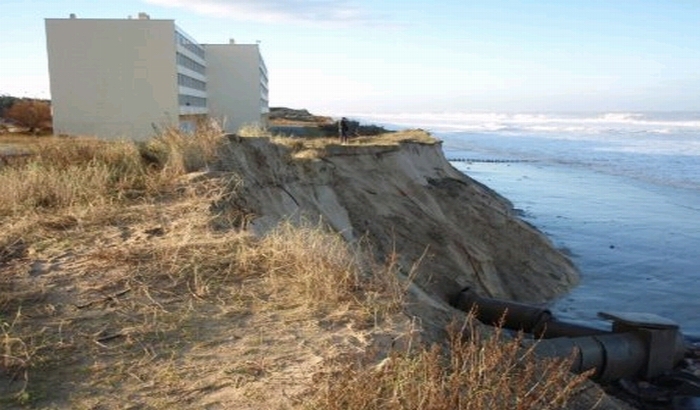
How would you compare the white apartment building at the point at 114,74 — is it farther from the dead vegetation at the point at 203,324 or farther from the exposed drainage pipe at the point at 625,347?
the dead vegetation at the point at 203,324

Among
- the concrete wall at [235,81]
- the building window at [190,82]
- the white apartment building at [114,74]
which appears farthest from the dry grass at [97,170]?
the concrete wall at [235,81]

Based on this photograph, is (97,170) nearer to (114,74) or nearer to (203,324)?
(203,324)

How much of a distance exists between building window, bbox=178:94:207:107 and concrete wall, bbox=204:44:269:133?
3557mm

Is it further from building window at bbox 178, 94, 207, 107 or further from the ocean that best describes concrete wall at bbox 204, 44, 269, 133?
the ocean

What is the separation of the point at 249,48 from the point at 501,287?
50.2 metres

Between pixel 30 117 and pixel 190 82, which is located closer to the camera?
pixel 30 117

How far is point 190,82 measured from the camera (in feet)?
165

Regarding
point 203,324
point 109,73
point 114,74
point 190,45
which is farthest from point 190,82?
point 203,324

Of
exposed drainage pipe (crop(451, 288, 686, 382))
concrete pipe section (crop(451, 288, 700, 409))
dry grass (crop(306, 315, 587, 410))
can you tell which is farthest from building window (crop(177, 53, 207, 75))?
dry grass (crop(306, 315, 587, 410))

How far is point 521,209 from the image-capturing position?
28.0 meters

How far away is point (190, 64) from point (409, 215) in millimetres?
37303

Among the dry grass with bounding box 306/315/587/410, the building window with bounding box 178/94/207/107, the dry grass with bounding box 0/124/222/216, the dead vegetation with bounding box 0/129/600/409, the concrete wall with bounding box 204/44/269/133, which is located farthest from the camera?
the concrete wall with bounding box 204/44/269/133

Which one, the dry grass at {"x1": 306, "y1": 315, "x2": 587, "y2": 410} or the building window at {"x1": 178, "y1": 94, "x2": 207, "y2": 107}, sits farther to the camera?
the building window at {"x1": 178, "y1": 94, "x2": 207, "y2": 107}

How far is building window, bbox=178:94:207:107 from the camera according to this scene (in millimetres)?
45894
